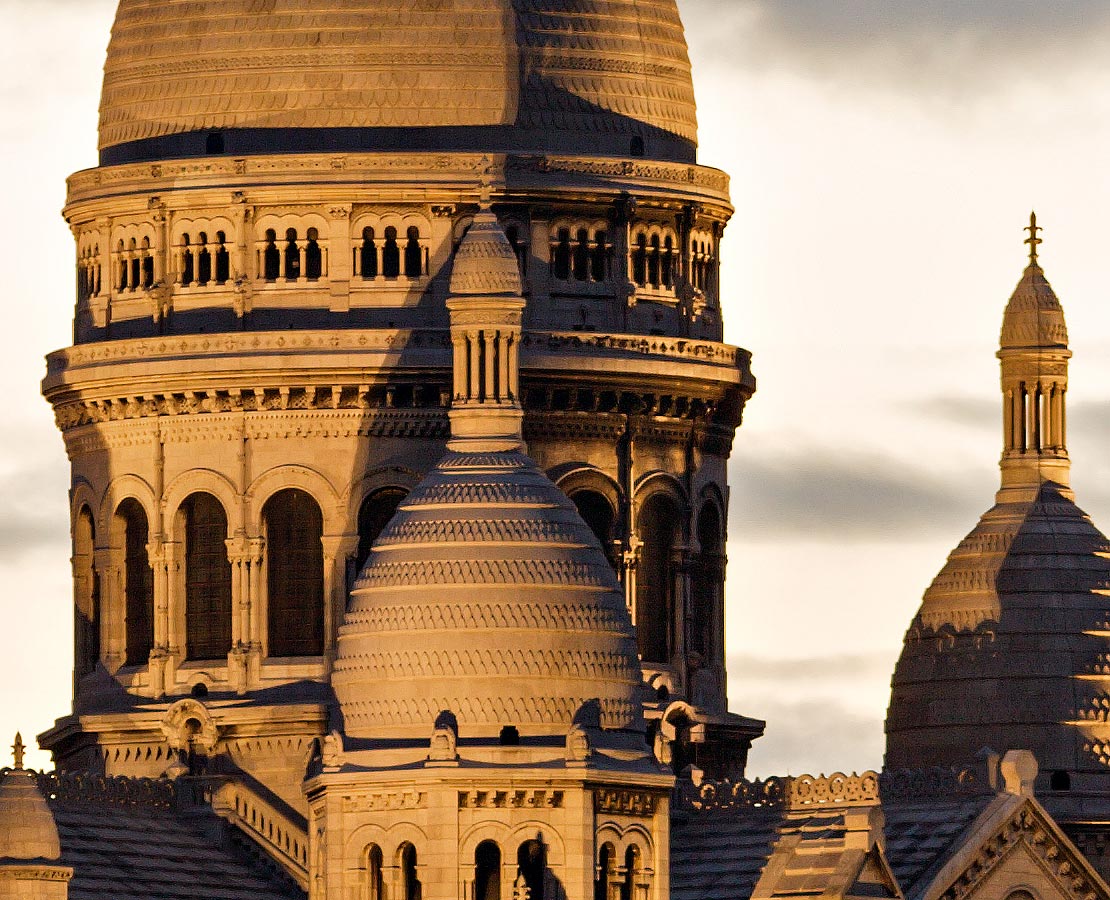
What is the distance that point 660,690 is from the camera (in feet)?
541

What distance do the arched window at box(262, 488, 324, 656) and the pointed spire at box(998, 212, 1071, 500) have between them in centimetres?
1484

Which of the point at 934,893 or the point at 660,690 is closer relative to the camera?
the point at 934,893

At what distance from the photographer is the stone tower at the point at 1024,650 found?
164 m

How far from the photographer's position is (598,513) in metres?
166

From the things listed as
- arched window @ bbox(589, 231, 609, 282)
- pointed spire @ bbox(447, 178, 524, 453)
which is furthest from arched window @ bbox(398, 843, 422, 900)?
arched window @ bbox(589, 231, 609, 282)

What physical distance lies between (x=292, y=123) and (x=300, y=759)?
13465 mm

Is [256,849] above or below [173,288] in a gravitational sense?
below

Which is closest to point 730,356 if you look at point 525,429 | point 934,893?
point 525,429

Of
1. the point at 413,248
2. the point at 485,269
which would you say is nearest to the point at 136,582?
the point at 413,248

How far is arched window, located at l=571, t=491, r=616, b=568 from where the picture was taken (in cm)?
16525

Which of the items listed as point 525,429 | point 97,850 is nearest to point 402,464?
point 525,429

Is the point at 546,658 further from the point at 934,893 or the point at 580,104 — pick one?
the point at 580,104

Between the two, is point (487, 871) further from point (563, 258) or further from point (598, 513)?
point (563, 258)

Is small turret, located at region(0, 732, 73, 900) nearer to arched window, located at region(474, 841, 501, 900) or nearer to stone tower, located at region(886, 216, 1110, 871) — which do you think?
arched window, located at region(474, 841, 501, 900)
